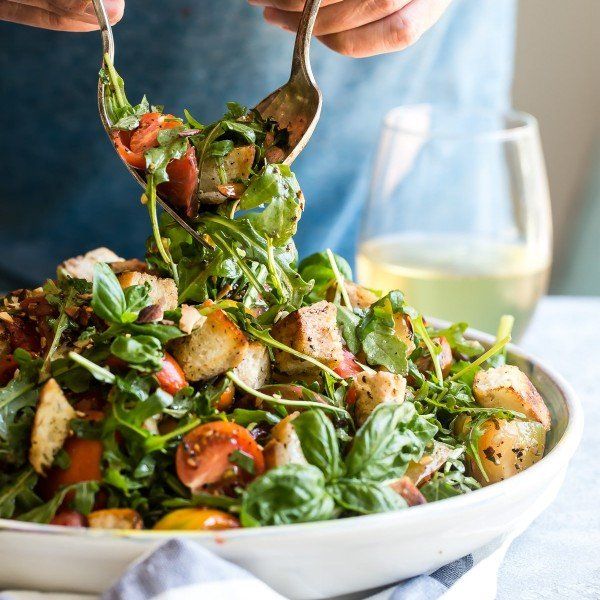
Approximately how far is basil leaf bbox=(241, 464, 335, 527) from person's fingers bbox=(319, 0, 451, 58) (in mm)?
1079

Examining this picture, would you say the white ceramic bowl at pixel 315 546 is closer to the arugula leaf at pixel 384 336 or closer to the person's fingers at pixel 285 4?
the arugula leaf at pixel 384 336

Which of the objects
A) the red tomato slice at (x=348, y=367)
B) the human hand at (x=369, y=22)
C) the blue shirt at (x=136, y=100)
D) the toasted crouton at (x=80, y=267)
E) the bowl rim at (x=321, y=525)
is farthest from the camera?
the blue shirt at (x=136, y=100)

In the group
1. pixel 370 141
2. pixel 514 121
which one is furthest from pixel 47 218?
pixel 514 121

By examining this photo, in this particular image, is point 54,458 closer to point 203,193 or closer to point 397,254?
point 203,193

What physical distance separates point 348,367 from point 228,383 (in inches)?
9.7

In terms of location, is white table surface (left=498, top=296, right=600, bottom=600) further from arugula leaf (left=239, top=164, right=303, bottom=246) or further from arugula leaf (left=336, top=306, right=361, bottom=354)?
arugula leaf (left=239, top=164, right=303, bottom=246)

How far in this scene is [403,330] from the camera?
1.53m

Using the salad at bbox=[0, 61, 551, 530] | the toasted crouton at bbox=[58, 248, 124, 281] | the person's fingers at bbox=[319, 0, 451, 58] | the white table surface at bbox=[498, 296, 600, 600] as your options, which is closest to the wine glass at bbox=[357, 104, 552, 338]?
the white table surface at bbox=[498, 296, 600, 600]

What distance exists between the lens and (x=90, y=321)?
140 cm

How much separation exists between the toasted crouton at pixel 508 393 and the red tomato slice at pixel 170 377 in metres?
0.50

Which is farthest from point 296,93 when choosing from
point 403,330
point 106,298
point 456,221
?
point 456,221

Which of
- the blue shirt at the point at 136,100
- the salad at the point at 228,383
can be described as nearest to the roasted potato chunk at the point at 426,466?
the salad at the point at 228,383

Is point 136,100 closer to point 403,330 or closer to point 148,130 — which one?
point 148,130

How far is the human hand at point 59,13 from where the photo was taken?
1726 mm
